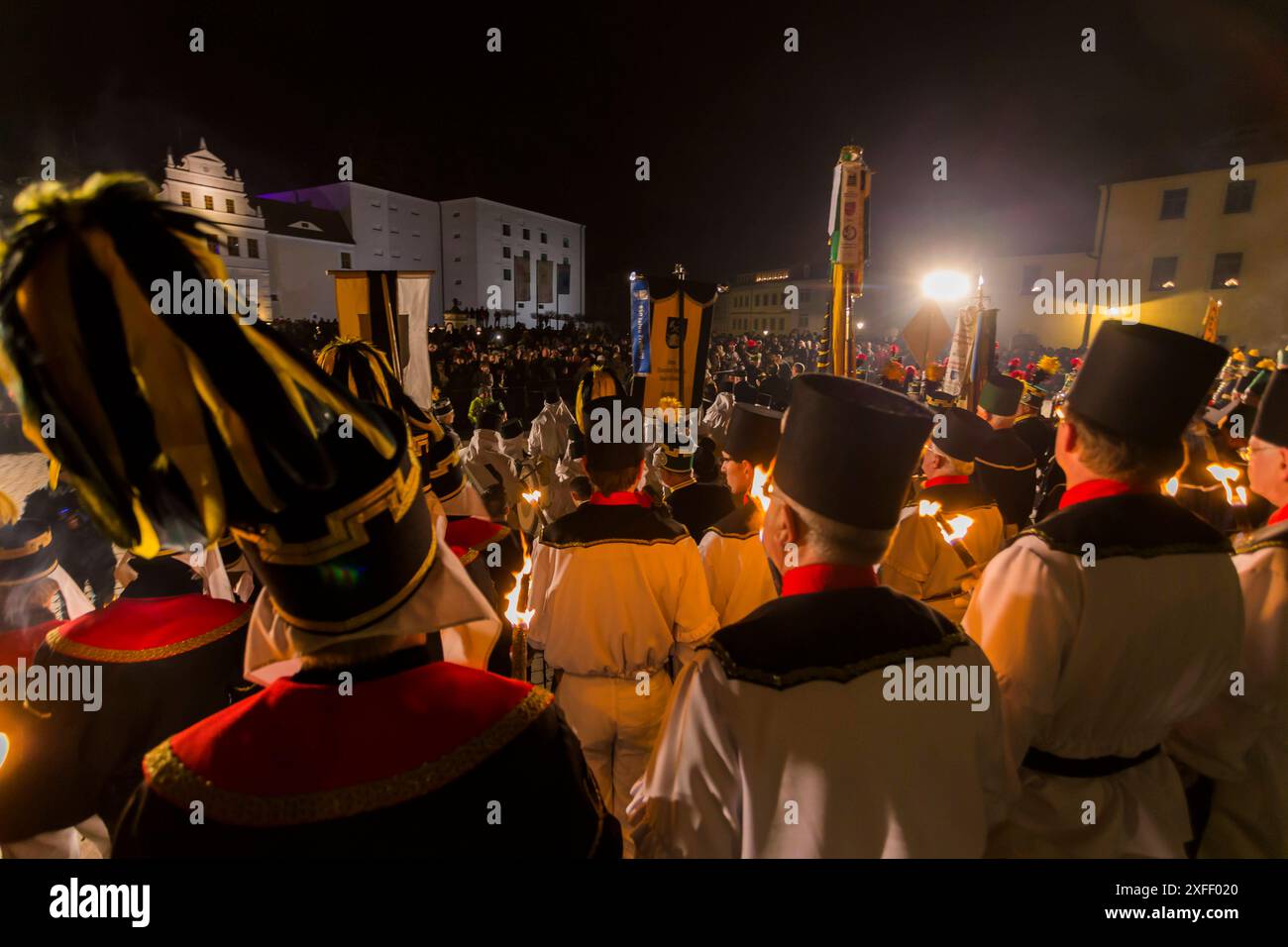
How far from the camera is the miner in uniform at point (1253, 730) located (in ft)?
7.93

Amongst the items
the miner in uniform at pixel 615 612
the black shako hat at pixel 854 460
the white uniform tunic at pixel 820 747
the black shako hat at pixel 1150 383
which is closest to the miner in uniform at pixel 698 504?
the miner in uniform at pixel 615 612

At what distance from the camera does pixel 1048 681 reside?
82.3 inches

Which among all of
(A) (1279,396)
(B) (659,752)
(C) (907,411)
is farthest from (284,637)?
(A) (1279,396)

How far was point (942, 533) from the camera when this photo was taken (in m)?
4.00

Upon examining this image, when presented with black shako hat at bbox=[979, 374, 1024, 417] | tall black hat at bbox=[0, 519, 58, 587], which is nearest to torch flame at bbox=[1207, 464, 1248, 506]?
black shako hat at bbox=[979, 374, 1024, 417]

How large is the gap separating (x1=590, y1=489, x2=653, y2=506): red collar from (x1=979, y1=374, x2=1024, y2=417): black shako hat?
243 inches

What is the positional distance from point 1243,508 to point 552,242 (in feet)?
227

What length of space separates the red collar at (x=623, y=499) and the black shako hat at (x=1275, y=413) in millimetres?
2984

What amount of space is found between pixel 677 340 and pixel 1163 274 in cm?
3286

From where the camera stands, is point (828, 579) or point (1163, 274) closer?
point (828, 579)

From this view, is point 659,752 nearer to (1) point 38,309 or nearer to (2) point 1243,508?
(1) point 38,309

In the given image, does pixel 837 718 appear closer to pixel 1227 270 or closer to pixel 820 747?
pixel 820 747

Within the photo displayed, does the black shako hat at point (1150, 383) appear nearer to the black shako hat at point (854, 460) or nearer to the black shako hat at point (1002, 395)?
the black shako hat at point (854, 460)

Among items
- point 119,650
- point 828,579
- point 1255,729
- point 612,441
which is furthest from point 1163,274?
point 119,650
